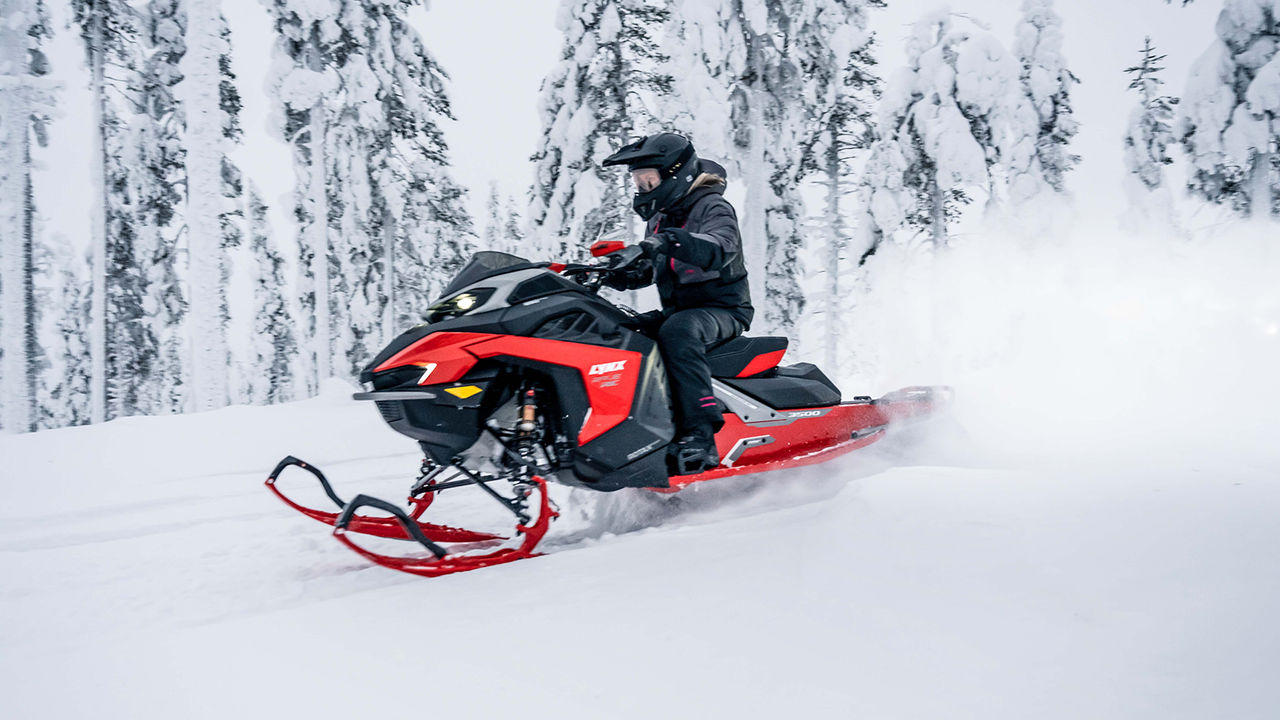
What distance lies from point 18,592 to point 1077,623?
425 cm

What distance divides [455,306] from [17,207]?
13.2 metres

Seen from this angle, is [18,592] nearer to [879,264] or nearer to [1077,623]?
[1077,623]

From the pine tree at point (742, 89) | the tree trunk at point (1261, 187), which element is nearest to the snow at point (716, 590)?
the pine tree at point (742, 89)

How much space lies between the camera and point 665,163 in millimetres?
3959

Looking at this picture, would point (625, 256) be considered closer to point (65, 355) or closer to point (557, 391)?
point (557, 391)

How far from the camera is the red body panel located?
3129 millimetres

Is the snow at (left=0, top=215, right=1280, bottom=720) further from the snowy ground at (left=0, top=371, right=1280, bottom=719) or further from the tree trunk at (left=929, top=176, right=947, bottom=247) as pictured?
the tree trunk at (left=929, top=176, right=947, bottom=247)

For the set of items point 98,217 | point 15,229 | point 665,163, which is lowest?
point 665,163

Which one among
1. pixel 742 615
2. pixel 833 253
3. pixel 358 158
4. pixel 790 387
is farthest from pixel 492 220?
pixel 742 615

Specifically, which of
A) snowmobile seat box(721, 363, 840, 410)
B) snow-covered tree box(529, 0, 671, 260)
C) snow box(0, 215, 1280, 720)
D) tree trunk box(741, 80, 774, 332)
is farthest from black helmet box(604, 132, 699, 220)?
snow-covered tree box(529, 0, 671, 260)

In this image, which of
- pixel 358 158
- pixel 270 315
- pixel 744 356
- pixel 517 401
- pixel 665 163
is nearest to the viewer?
pixel 517 401

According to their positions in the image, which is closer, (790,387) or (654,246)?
(654,246)

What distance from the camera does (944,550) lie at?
2668 millimetres

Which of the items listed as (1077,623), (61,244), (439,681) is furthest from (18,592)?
(61,244)
